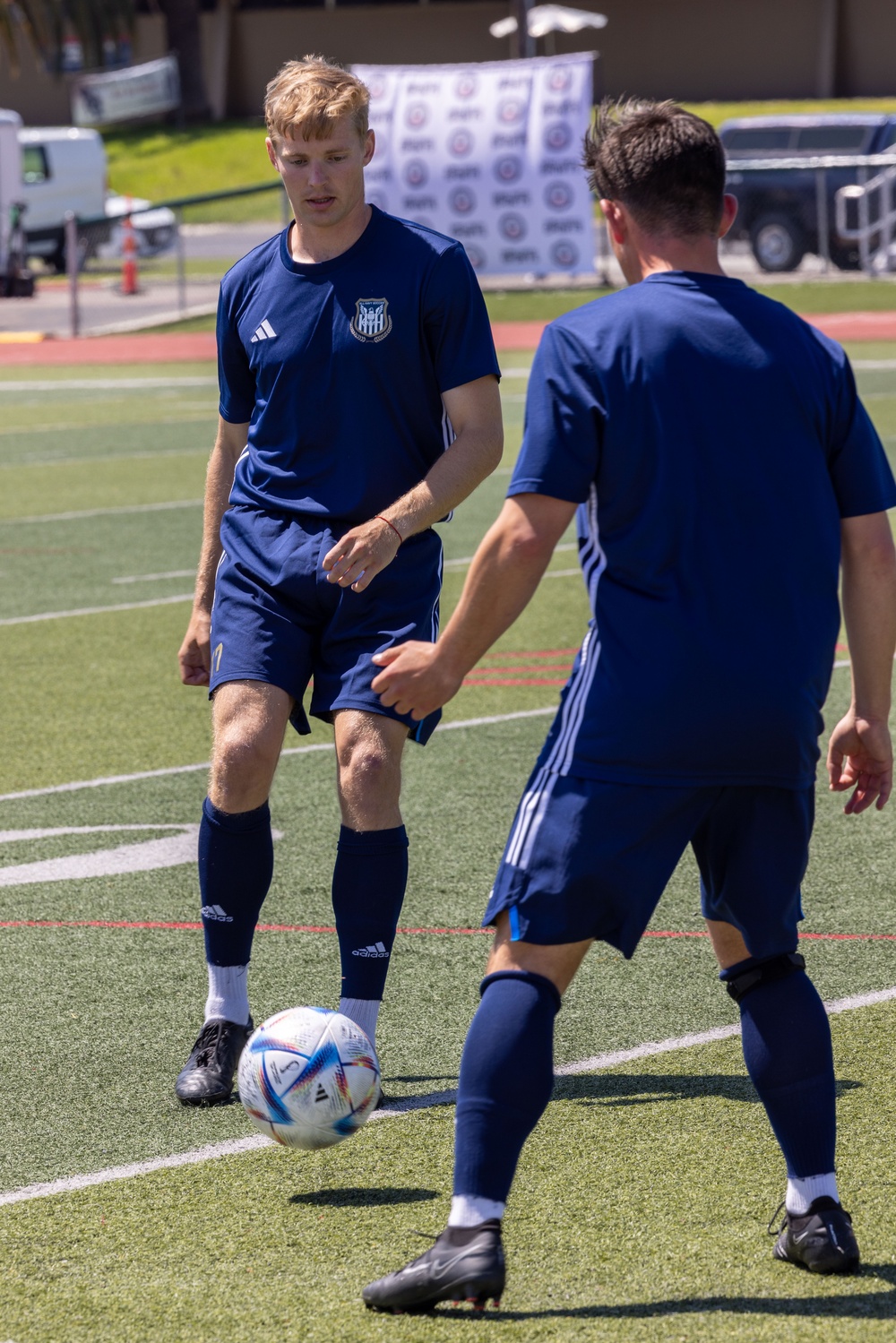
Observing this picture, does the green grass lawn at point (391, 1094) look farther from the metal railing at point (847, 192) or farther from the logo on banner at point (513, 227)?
the metal railing at point (847, 192)

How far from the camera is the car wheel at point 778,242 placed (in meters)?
29.7

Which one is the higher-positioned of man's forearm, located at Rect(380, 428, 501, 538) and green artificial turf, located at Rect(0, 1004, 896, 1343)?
man's forearm, located at Rect(380, 428, 501, 538)

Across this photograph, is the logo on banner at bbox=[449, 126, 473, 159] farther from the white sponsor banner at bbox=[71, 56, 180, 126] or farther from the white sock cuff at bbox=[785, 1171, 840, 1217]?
the white sponsor banner at bbox=[71, 56, 180, 126]

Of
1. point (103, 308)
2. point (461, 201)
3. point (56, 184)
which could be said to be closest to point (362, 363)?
point (461, 201)

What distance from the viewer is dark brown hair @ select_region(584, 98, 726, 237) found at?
317 centimetres

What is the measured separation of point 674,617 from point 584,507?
0.25 m

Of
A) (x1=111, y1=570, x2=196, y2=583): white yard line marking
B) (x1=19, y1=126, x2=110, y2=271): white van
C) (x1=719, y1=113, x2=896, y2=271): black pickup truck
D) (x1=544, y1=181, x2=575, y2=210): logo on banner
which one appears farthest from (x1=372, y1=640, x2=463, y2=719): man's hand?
(x1=19, y1=126, x2=110, y2=271): white van

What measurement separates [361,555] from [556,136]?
23.1 m

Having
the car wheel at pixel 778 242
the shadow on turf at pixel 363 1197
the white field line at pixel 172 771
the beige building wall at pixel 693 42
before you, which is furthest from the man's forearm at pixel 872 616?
the beige building wall at pixel 693 42

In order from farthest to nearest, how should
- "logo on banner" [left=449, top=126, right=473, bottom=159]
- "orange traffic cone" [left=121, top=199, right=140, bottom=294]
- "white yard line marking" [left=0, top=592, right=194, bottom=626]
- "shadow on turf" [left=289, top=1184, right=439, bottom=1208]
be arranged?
"orange traffic cone" [left=121, top=199, right=140, bottom=294]
"logo on banner" [left=449, top=126, right=473, bottom=159]
"white yard line marking" [left=0, top=592, right=194, bottom=626]
"shadow on turf" [left=289, top=1184, right=439, bottom=1208]

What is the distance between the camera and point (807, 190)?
95.9ft

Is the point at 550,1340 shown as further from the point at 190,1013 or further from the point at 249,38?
the point at 249,38

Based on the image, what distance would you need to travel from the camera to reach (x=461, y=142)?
26.5 meters

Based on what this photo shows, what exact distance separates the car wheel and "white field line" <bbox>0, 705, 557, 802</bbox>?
22864mm
